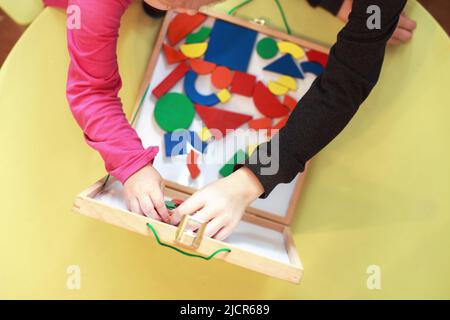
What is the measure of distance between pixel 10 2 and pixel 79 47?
0.19 m

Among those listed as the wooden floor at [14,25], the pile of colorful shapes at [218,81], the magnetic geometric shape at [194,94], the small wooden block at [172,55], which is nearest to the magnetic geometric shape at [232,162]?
the pile of colorful shapes at [218,81]

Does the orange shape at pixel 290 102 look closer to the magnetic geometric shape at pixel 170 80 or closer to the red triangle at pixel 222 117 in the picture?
the red triangle at pixel 222 117

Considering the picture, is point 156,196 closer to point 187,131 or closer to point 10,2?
point 187,131

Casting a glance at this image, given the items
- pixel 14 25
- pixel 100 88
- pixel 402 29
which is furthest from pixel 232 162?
pixel 14 25

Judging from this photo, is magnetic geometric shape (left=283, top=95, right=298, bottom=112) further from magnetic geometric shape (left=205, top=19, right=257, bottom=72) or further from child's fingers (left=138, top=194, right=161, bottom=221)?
child's fingers (left=138, top=194, right=161, bottom=221)

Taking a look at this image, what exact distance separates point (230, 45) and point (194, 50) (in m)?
0.07

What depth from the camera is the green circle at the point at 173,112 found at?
798mm

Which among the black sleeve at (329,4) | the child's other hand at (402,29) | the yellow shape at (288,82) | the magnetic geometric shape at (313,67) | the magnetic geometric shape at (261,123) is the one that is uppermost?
the black sleeve at (329,4)

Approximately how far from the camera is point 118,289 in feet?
2.53

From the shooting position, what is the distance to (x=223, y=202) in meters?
0.60

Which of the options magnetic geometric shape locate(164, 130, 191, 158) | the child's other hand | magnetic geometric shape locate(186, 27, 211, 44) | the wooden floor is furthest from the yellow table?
the wooden floor

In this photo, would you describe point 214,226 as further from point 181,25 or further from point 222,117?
point 181,25

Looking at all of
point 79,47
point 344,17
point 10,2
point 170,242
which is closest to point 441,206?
point 344,17

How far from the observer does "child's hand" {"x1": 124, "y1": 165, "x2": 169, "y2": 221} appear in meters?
0.63
